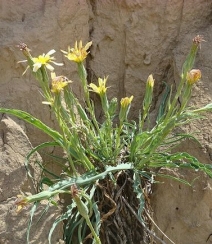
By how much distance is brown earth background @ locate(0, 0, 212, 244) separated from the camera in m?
1.74

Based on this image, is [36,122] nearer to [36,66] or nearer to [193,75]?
[36,66]

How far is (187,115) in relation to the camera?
1642 millimetres

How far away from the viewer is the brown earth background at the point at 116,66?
1.74m

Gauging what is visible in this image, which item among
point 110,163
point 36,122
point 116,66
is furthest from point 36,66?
point 116,66

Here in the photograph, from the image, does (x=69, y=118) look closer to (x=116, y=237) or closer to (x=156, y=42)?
(x=116, y=237)

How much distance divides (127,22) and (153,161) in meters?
0.50

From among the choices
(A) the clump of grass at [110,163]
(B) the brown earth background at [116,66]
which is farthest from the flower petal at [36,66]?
(B) the brown earth background at [116,66]

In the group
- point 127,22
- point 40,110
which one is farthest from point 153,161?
point 127,22

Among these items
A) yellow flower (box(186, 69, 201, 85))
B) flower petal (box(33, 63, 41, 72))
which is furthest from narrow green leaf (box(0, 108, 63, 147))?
yellow flower (box(186, 69, 201, 85))

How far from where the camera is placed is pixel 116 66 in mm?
2045

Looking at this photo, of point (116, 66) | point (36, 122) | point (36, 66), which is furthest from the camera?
point (116, 66)

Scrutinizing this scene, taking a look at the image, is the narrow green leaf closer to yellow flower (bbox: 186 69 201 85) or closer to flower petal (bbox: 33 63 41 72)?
flower petal (bbox: 33 63 41 72)

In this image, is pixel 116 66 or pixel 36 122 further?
pixel 116 66

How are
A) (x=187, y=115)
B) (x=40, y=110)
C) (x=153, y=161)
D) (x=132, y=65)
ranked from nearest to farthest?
(x=187, y=115), (x=153, y=161), (x=40, y=110), (x=132, y=65)
